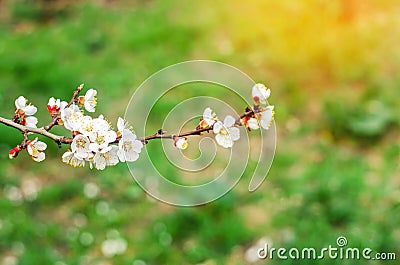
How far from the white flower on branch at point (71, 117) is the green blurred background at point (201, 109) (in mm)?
1441

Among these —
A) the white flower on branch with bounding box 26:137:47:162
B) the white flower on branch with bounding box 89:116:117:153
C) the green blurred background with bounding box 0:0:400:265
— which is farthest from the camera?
the green blurred background with bounding box 0:0:400:265

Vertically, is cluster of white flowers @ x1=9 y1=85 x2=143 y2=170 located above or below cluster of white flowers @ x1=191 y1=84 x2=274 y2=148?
below

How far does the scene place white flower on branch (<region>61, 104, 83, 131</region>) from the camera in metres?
1.23

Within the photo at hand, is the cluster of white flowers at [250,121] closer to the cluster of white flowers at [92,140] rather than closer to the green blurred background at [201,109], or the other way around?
the cluster of white flowers at [92,140]

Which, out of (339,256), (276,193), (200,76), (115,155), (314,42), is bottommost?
(115,155)

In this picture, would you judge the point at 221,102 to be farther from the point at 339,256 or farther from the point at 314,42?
the point at 339,256

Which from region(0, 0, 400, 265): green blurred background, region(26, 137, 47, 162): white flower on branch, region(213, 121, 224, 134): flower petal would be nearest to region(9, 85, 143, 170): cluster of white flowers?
region(26, 137, 47, 162): white flower on branch

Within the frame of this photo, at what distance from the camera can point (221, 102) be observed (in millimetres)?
4004

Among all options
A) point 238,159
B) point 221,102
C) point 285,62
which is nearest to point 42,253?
point 238,159

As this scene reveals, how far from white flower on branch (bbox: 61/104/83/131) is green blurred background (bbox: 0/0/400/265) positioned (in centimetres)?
144

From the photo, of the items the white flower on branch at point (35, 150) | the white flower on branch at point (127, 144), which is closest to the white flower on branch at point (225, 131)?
the white flower on branch at point (127, 144)

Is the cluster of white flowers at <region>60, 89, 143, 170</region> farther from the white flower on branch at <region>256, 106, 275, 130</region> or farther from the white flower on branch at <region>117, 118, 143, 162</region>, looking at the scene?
the white flower on branch at <region>256, 106, 275, 130</region>

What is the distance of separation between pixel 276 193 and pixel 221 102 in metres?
0.92

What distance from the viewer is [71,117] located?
125cm
